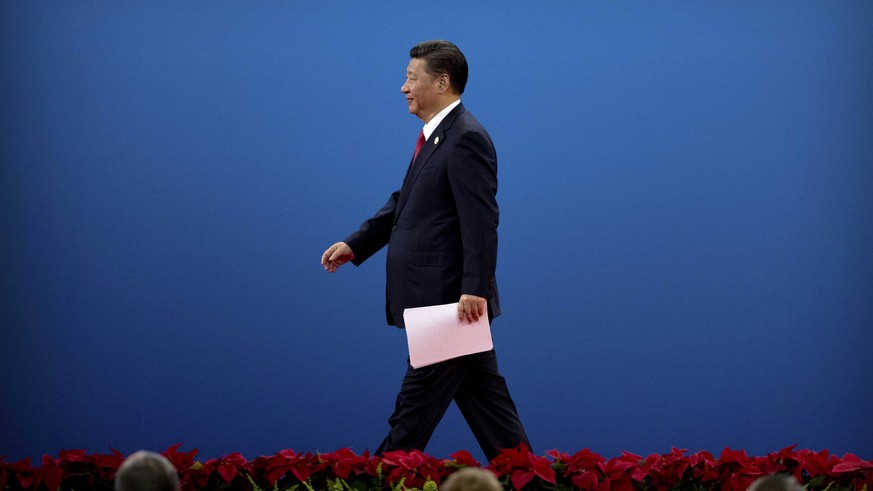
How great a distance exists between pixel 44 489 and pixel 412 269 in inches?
40.6

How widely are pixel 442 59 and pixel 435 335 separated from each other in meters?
0.75

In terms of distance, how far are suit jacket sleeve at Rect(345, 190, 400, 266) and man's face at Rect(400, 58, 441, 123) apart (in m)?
0.31

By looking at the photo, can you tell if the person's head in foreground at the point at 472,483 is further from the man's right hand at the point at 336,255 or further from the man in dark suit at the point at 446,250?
the man's right hand at the point at 336,255

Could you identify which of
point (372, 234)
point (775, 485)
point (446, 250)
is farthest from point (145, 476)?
point (372, 234)

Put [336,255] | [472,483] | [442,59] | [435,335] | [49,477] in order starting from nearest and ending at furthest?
[472,483] → [49,477] → [435,335] → [442,59] → [336,255]

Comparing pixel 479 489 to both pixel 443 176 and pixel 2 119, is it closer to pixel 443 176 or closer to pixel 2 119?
pixel 443 176

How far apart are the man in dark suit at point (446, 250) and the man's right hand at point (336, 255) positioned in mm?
184

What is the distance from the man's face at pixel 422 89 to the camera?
2.91 meters

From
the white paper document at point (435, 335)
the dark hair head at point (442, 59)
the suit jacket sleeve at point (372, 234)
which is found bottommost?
the white paper document at point (435, 335)

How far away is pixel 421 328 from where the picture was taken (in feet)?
8.81

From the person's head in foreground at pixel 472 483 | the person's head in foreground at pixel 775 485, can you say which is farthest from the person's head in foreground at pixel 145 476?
the person's head in foreground at pixel 775 485

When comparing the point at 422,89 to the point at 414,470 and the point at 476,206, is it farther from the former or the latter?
the point at 414,470

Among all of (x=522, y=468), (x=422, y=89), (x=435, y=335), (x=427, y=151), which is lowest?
(x=522, y=468)

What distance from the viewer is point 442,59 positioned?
9.53 ft
